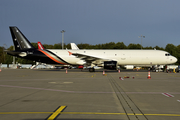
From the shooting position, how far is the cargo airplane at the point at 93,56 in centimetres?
3528

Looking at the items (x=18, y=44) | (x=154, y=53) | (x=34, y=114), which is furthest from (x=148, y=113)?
(x=18, y=44)

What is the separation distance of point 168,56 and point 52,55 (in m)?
21.9

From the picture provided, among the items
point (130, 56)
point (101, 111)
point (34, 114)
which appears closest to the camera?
A: point (34, 114)

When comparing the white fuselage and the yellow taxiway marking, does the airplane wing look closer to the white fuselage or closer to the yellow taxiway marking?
the white fuselage

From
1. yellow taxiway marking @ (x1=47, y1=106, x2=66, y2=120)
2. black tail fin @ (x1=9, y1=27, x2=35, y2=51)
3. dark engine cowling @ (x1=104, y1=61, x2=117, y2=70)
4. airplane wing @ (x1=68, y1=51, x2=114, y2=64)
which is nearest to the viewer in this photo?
yellow taxiway marking @ (x1=47, y1=106, x2=66, y2=120)

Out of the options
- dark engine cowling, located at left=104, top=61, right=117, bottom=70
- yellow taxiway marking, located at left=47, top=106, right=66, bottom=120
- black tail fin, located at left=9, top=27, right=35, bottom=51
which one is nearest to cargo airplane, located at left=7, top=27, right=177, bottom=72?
black tail fin, located at left=9, top=27, right=35, bottom=51

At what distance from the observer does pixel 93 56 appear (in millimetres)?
35406

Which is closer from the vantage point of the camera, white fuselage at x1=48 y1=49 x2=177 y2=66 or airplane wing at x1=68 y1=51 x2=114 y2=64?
airplane wing at x1=68 y1=51 x2=114 y2=64

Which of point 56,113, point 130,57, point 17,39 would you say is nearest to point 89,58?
point 130,57

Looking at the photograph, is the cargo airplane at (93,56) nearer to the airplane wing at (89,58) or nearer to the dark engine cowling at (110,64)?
the airplane wing at (89,58)

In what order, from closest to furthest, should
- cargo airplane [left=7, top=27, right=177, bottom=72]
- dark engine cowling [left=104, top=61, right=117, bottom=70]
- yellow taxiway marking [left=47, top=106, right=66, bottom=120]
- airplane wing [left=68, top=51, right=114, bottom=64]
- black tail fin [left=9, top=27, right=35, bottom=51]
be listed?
yellow taxiway marking [left=47, top=106, right=66, bottom=120] < dark engine cowling [left=104, top=61, right=117, bottom=70] < airplane wing [left=68, top=51, right=114, bottom=64] < cargo airplane [left=7, top=27, right=177, bottom=72] < black tail fin [left=9, top=27, right=35, bottom=51]

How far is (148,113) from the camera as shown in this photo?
6543 millimetres

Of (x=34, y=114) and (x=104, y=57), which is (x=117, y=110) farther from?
(x=104, y=57)

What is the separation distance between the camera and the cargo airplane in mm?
35281
